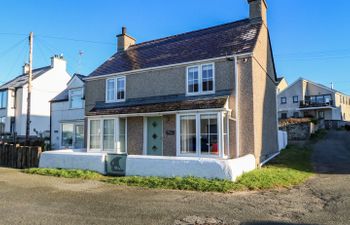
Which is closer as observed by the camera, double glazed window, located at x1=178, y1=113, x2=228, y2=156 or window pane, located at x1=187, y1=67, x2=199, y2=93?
double glazed window, located at x1=178, y1=113, x2=228, y2=156

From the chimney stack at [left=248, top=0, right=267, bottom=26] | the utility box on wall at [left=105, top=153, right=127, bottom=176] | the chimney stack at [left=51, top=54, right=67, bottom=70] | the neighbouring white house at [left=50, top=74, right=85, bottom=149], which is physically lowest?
the utility box on wall at [left=105, top=153, right=127, bottom=176]

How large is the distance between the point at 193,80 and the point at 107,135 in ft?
21.6

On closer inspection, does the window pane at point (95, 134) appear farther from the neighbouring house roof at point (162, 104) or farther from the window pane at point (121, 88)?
the window pane at point (121, 88)

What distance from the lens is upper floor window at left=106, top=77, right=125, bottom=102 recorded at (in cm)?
1841

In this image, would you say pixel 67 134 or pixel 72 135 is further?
pixel 67 134

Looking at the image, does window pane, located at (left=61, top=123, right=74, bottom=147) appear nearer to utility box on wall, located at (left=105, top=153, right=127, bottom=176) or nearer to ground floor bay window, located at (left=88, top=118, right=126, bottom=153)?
ground floor bay window, located at (left=88, top=118, right=126, bottom=153)

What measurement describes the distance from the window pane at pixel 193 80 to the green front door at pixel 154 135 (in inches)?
97.7

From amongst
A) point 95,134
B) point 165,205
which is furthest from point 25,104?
point 165,205

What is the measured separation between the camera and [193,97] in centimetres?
1527

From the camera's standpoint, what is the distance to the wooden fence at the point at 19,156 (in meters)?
15.8

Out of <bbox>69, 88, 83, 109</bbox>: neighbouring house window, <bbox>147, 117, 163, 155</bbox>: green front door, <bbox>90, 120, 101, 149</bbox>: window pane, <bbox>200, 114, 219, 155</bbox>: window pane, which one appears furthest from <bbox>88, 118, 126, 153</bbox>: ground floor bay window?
<bbox>69, 88, 83, 109</bbox>: neighbouring house window

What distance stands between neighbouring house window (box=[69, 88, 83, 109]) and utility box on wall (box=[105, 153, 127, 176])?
13.5 meters

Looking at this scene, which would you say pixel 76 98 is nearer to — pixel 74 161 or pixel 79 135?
pixel 79 135

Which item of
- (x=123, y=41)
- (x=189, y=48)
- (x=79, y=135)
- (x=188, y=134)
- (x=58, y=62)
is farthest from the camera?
(x=58, y=62)
